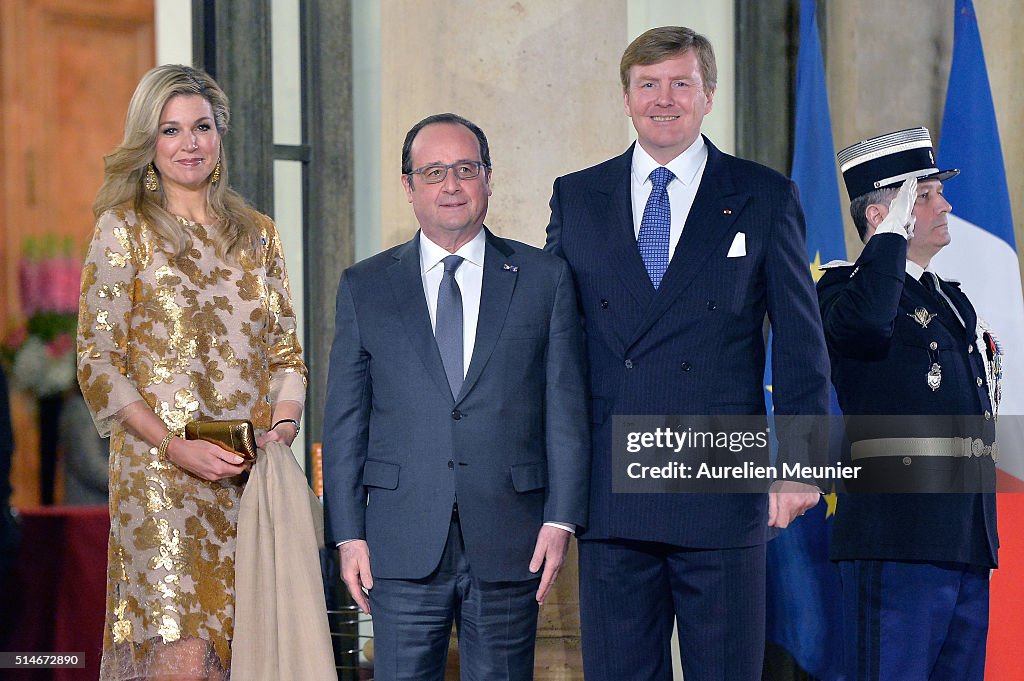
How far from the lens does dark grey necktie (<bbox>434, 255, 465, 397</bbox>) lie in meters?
2.74

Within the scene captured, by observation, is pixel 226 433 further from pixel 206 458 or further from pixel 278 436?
pixel 278 436

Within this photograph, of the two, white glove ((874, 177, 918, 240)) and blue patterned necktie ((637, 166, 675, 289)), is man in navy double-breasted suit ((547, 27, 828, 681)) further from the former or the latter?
white glove ((874, 177, 918, 240))

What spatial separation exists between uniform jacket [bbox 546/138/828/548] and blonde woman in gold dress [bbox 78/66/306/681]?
801 mm

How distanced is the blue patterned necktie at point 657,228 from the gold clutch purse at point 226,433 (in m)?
1.00

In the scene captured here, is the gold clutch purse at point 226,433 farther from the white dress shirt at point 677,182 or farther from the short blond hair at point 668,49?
the short blond hair at point 668,49

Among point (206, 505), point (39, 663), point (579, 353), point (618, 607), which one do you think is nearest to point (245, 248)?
point (206, 505)

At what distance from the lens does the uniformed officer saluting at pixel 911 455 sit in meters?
3.28

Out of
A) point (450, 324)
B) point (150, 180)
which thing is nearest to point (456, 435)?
point (450, 324)

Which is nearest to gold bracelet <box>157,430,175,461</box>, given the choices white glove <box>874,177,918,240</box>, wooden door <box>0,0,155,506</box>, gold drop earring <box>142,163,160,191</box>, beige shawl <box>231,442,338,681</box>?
beige shawl <box>231,442,338,681</box>

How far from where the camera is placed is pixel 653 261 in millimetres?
2885

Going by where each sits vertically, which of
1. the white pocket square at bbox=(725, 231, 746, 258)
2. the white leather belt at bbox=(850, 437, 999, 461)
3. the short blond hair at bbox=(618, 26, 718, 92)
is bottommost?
the white leather belt at bbox=(850, 437, 999, 461)

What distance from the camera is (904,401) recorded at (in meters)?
3.37

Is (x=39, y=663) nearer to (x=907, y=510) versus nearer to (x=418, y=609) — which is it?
(x=418, y=609)

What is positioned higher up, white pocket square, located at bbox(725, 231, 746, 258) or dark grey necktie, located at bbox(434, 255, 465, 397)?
Result: white pocket square, located at bbox(725, 231, 746, 258)
